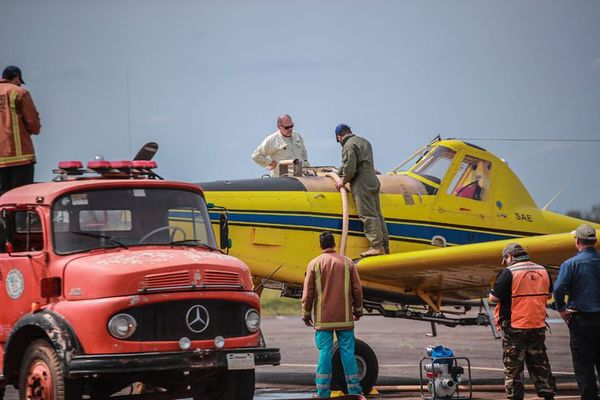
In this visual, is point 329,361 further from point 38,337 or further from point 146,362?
point 38,337

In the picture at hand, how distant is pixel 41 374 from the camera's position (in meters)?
8.88

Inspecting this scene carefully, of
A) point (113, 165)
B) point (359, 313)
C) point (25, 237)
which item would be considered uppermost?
point (113, 165)

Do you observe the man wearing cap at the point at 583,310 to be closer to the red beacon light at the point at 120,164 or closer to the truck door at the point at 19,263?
the red beacon light at the point at 120,164

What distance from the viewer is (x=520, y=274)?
35.7 feet

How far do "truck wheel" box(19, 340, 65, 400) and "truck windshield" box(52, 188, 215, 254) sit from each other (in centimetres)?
94

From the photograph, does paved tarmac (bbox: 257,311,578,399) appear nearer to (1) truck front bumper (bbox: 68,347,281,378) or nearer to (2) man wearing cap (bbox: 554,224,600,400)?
(2) man wearing cap (bbox: 554,224,600,400)

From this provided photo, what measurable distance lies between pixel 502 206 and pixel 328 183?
112 inches

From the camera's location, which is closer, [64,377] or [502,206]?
[64,377]

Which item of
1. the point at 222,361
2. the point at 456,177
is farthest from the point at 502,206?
the point at 222,361

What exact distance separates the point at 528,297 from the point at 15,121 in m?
5.90

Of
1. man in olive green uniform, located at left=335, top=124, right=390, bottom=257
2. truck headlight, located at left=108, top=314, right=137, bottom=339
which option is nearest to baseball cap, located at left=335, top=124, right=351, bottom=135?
man in olive green uniform, located at left=335, top=124, right=390, bottom=257

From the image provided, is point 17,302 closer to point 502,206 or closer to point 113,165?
point 113,165

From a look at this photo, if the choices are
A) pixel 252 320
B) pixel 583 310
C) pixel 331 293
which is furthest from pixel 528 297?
pixel 252 320

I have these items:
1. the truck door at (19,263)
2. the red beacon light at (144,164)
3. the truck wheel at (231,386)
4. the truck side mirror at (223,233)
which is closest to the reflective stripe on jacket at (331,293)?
the truck side mirror at (223,233)
